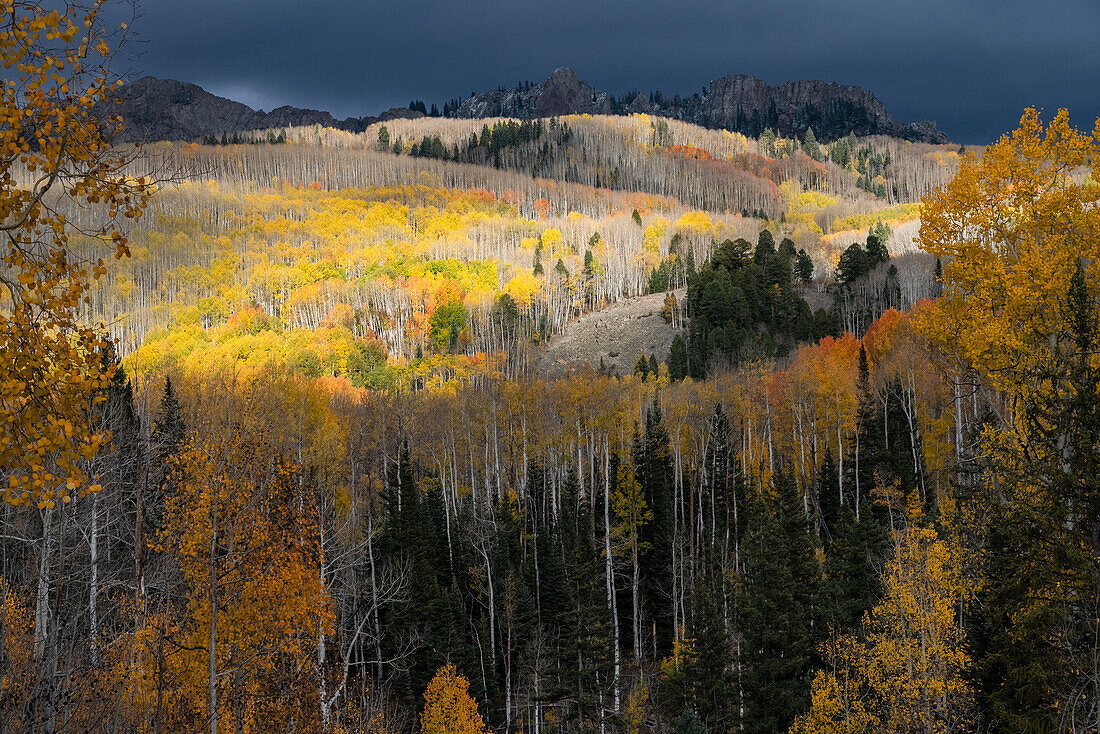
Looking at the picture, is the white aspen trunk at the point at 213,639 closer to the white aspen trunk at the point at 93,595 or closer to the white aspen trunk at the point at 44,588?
the white aspen trunk at the point at 44,588

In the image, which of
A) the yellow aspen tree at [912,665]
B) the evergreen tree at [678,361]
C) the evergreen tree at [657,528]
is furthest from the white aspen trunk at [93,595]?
the evergreen tree at [678,361]

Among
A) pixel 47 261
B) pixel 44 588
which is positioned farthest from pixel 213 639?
pixel 47 261

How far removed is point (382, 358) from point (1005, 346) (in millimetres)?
102711

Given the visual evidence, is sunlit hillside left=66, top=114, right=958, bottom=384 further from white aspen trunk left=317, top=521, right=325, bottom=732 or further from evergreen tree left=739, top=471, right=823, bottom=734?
evergreen tree left=739, top=471, right=823, bottom=734

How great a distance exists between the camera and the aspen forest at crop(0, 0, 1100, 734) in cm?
1146

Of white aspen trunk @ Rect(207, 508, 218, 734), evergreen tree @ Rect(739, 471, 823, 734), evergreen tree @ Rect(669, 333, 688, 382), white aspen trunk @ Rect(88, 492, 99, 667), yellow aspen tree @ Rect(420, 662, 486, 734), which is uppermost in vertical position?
white aspen trunk @ Rect(207, 508, 218, 734)

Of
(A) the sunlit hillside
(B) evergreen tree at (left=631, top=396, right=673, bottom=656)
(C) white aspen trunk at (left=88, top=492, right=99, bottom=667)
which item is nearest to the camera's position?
(C) white aspen trunk at (left=88, top=492, right=99, bottom=667)

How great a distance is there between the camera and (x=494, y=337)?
11544cm

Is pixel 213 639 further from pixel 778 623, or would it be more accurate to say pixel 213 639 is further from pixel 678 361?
pixel 678 361

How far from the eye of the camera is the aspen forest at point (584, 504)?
11.5m

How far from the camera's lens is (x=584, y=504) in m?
53.3

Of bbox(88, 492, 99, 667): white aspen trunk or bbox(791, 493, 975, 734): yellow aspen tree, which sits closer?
bbox(88, 492, 99, 667): white aspen trunk

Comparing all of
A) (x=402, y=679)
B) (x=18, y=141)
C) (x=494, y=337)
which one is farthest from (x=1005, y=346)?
(x=494, y=337)

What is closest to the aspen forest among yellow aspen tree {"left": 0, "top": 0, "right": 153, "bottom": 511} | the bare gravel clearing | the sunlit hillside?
yellow aspen tree {"left": 0, "top": 0, "right": 153, "bottom": 511}
